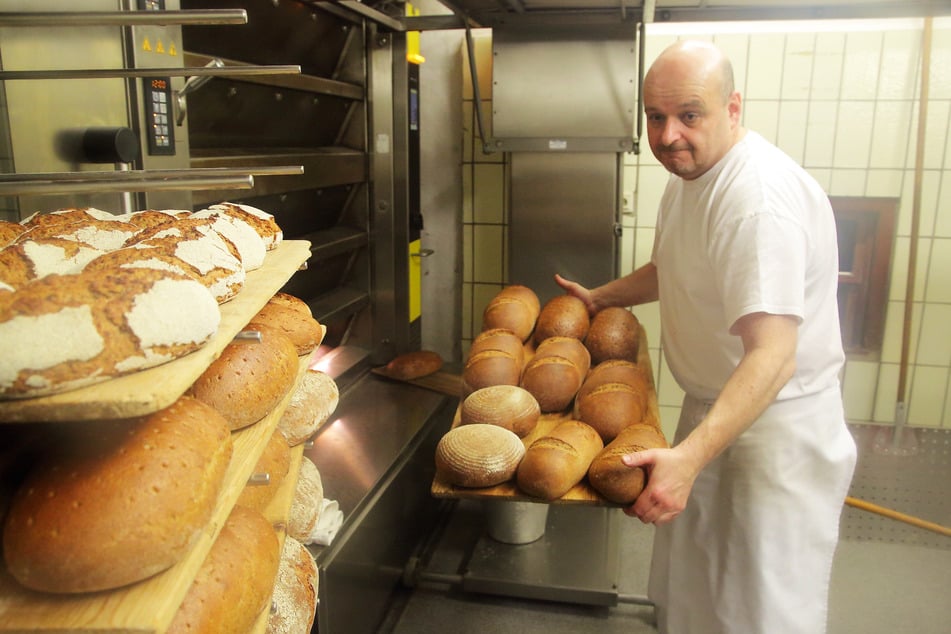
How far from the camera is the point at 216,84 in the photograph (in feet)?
6.54

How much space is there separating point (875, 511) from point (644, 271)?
152cm

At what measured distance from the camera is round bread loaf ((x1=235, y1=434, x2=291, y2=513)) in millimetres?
1096

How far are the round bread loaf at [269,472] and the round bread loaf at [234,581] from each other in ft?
0.32

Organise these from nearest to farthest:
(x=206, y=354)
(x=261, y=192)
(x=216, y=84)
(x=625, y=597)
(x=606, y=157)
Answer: (x=206, y=354), (x=216, y=84), (x=261, y=192), (x=625, y=597), (x=606, y=157)

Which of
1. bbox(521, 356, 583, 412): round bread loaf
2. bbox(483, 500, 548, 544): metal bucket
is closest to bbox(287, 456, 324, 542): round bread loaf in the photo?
bbox(521, 356, 583, 412): round bread loaf

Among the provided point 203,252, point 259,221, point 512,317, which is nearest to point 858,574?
point 512,317

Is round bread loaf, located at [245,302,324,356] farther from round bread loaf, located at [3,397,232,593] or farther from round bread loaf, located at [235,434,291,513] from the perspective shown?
round bread loaf, located at [3,397,232,593]

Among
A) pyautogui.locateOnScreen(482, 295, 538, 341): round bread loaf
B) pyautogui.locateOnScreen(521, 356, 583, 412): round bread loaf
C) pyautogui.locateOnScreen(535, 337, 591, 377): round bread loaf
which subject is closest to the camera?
pyautogui.locateOnScreen(521, 356, 583, 412): round bread loaf

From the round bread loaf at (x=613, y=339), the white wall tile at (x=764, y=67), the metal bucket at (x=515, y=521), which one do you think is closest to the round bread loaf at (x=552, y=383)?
the round bread loaf at (x=613, y=339)

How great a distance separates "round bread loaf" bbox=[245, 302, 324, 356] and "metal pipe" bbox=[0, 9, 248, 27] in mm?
449

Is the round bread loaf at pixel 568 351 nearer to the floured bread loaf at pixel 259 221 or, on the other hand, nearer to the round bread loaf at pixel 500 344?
the round bread loaf at pixel 500 344

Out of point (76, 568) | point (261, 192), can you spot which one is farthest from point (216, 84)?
point (76, 568)

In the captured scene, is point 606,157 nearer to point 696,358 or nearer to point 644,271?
point 644,271

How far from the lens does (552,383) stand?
1957 millimetres
